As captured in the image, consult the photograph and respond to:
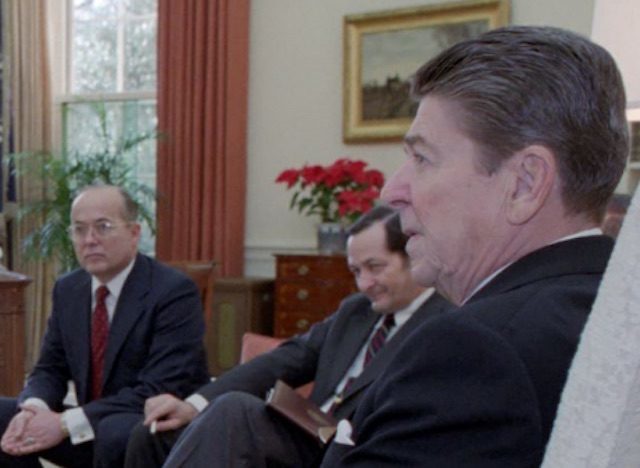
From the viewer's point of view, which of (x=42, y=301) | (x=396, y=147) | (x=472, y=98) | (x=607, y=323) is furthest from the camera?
(x=42, y=301)

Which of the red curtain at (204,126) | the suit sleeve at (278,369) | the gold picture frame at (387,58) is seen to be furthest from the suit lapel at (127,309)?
the red curtain at (204,126)

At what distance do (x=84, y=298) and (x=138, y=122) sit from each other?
14.5 ft

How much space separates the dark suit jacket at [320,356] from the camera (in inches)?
106

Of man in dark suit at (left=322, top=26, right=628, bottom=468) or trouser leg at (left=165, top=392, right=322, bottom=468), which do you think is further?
trouser leg at (left=165, top=392, right=322, bottom=468)

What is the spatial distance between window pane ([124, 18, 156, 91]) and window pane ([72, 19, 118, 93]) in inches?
6.5

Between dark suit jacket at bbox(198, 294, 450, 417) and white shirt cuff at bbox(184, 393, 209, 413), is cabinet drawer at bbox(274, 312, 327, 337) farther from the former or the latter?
white shirt cuff at bbox(184, 393, 209, 413)

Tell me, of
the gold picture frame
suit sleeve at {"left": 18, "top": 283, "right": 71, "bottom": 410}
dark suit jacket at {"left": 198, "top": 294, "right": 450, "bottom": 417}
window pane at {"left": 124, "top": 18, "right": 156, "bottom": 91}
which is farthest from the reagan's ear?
window pane at {"left": 124, "top": 18, "right": 156, "bottom": 91}

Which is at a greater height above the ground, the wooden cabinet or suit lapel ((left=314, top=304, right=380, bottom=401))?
suit lapel ((left=314, top=304, right=380, bottom=401))

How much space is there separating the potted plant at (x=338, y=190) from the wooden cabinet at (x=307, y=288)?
0.16 metres

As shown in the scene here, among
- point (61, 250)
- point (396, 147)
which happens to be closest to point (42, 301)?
point (61, 250)

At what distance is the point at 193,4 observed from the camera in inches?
259

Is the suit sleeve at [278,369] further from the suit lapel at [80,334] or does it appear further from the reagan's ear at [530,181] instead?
the reagan's ear at [530,181]

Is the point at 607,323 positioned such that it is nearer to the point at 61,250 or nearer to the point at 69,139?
the point at 61,250

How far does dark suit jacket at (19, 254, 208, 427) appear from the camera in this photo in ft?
9.56
